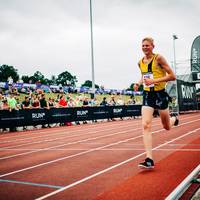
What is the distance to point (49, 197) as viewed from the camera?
4133 millimetres

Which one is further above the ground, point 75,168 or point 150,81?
point 150,81

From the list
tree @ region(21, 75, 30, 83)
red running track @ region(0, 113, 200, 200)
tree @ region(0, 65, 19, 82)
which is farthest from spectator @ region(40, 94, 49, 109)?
tree @ region(21, 75, 30, 83)

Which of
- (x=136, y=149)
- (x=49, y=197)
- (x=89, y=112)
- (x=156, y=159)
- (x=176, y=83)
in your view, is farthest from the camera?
(x=176, y=83)

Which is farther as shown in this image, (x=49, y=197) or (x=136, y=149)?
(x=136, y=149)

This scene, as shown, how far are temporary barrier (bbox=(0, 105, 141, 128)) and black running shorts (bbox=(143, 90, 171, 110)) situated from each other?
12828 millimetres

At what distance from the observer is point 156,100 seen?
224 inches

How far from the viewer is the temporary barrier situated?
17.7 metres

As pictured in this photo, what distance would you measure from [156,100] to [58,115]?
15.7 m

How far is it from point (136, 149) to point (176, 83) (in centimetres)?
2497

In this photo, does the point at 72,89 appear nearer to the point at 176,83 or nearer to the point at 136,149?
the point at 176,83

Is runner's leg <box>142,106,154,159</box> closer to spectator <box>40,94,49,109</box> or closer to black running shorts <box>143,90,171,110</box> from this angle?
black running shorts <box>143,90,171,110</box>

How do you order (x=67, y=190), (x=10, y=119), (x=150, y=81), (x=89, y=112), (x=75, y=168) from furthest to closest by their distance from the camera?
(x=89, y=112) → (x=10, y=119) → (x=75, y=168) → (x=150, y=81) → (x=67, y=190)

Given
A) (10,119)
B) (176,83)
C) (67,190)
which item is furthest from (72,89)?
(67,190)

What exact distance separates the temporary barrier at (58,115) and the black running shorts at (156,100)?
42.1 feet
